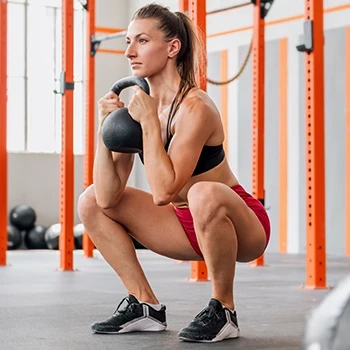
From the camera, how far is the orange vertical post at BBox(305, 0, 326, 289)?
3.93 meters

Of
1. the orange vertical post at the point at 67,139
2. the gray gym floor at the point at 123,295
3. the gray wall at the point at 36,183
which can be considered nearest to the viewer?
the gray gym floor at the point at 123,295

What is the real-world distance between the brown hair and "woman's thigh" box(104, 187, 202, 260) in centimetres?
25

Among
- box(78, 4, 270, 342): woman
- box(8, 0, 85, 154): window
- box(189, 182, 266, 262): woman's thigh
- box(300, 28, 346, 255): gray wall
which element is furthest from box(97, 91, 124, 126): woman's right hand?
box(8, 0, 85, 154): window

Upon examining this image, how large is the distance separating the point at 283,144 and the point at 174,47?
20.7ft

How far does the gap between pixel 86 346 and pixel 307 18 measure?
2.56 m

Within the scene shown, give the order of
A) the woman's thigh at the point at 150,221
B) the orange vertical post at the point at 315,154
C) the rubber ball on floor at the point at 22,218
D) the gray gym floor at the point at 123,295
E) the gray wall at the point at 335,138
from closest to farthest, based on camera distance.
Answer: the gray gym floor at the point at 123,295 < the woman's thigh at the point at 150,221 < the orange vertical post at the point at 315,154 < the gray wall at the point at 335,138 < the rubber ball on floor at the point at 22,218

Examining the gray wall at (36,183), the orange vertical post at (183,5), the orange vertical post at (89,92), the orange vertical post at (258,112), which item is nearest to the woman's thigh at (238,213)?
the orange vertical post at (183,5)

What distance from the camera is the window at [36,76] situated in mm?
10094

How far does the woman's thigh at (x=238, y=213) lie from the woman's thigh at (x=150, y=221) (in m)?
0.16

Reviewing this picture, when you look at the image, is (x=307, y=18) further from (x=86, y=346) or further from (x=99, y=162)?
(x=86, y=346)

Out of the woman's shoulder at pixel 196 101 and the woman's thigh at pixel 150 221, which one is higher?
the woman's shoulder at pixel 196 101

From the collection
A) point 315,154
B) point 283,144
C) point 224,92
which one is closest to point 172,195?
point 315,154

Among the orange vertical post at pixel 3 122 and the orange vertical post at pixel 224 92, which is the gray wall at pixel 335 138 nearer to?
the orange vertical post at pixel 224 92

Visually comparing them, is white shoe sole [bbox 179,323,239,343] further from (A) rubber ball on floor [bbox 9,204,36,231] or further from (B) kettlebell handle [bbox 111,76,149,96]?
(A) rubber ball on floor [bbox 9,204,36,231]
